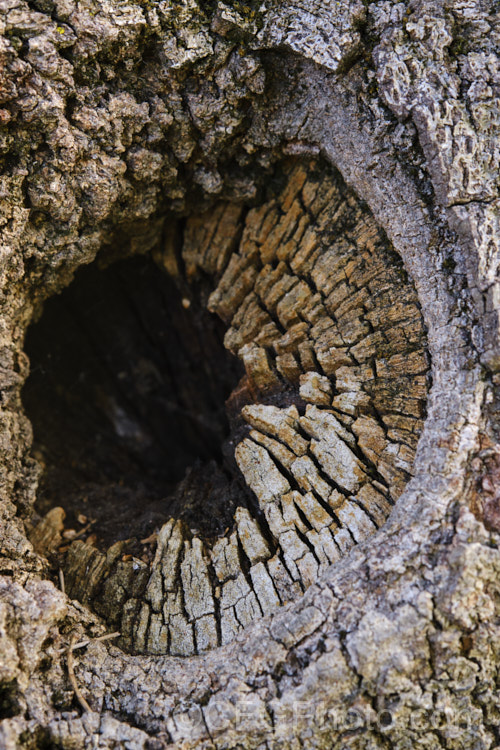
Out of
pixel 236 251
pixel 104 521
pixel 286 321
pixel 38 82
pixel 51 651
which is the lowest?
pixel 51 651

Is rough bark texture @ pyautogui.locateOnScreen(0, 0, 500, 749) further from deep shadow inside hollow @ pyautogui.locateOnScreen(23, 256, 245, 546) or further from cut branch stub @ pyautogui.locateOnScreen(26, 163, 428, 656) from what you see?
deep shadow inside hollow @ pyautogui.locateOnScreen(23, 256, 245, 546)

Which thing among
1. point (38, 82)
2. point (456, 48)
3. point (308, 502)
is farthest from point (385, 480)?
point (38, 82)

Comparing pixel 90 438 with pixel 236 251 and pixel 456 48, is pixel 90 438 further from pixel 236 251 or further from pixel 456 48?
pixel 456 48

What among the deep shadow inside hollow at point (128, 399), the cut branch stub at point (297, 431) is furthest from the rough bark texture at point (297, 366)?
the deep shadow inside hollow at point (128, 399)

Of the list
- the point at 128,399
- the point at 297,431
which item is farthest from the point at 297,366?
the point at 128,399

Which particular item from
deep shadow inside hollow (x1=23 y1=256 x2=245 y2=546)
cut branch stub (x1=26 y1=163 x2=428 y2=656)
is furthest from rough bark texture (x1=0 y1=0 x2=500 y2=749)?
deep shadow inside hollow (x1=23 y1=256 x2=245 y2=546)

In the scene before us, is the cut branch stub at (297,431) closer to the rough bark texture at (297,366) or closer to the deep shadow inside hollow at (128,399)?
the rough bark texture at (297,366)

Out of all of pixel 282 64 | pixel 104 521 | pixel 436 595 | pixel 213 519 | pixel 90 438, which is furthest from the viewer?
pixel 90 438
